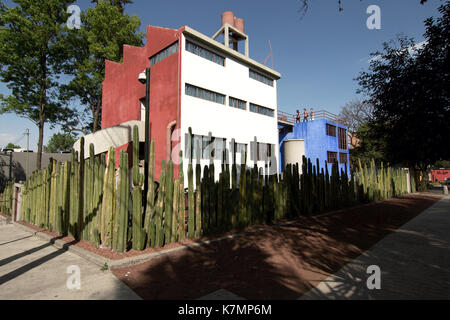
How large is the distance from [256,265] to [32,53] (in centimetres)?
2716

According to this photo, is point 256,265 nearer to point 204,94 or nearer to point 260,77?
point 204,94

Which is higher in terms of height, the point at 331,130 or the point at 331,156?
the point at 331,130

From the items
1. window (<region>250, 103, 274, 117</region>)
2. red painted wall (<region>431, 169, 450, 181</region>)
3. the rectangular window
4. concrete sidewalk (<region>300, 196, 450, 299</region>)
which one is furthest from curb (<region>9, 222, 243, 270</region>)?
red painted wall (<region>431, 169, 450, 181</region>)

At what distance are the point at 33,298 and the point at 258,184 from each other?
6101 mm

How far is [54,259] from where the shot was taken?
495 centimetres

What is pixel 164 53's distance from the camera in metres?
15.5

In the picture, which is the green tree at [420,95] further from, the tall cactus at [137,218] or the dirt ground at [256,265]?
the tall cactus at [137,218]

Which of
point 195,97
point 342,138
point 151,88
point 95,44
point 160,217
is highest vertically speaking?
point 95,44

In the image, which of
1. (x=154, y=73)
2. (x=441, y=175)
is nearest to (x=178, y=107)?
(x=154, y=73)
